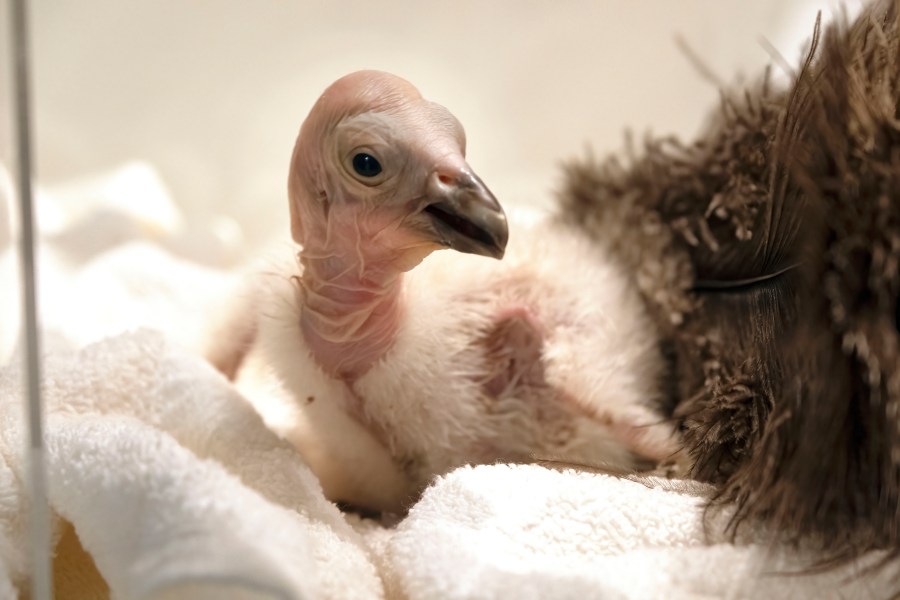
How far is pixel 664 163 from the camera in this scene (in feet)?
3.59

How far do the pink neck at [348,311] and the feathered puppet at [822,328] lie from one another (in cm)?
30

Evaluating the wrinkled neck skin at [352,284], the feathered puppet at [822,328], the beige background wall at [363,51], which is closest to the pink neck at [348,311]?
the wrinkled neck skin at [352,284]

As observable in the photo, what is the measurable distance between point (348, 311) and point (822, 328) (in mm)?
427

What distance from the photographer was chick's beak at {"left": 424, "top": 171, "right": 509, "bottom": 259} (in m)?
0.71

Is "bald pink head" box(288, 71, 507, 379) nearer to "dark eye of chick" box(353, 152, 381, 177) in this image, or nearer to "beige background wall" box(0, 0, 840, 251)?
"dark eye of chick" box(353, 152, 381, 177)

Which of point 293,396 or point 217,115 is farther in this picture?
point 217,115

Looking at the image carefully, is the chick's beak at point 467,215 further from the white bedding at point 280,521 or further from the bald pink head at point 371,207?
the white bedding at point 280,521

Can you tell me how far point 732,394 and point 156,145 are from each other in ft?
3.35

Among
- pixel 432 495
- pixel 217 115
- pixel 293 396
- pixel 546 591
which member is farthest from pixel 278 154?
pixel 546 591

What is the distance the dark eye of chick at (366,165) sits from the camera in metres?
0.74

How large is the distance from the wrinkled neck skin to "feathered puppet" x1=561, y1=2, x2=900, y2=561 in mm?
297

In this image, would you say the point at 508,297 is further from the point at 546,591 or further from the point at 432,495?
the point at 546,591

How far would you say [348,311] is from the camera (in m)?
0.83

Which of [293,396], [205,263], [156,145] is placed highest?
[156,145]
